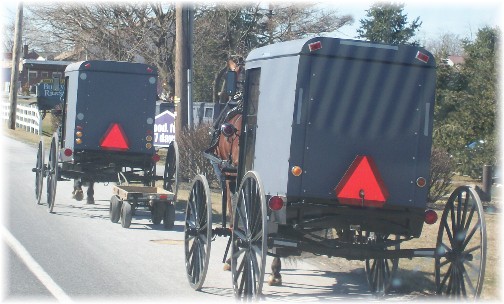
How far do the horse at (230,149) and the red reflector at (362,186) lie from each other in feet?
5.19

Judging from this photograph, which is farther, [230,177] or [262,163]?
[230,177]

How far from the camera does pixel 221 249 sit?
1348 centimetres

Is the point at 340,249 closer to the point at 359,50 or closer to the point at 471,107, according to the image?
the point at 359,50

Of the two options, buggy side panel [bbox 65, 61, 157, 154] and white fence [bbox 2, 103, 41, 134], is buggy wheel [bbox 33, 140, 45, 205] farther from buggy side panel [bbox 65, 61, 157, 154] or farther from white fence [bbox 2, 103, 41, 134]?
white fence [bbox 2, 103, 41, 134]

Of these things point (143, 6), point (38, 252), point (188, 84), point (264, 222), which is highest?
point (143, 6)

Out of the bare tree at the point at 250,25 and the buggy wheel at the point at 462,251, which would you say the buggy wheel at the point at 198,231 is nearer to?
the buggy wheel at the point at 462,251

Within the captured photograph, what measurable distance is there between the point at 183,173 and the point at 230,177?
12.0 meters

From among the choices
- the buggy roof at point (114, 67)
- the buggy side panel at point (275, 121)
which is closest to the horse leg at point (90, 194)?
the buggy roof at point (114, 67)

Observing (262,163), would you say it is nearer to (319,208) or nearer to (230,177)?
(319,208)

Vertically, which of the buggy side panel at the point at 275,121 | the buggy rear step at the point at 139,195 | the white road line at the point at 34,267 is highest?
the buggy side panel at the point at 275,121

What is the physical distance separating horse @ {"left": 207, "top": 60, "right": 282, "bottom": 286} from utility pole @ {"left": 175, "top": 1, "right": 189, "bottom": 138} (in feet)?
33.4

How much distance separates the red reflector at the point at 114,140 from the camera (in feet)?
56.6

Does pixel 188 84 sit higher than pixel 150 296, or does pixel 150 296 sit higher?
pixel 188 84

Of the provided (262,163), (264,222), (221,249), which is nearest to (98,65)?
(221,249)
